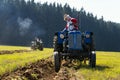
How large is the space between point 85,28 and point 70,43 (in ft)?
458

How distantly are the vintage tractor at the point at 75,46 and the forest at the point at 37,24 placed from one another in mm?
99096

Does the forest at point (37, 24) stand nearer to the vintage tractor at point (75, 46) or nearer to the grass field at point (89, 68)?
the grass field at point (89, 68)

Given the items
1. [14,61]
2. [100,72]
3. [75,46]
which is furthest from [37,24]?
[100,72]

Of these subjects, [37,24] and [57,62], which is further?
[37,24]

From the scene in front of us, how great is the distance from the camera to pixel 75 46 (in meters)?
19.0

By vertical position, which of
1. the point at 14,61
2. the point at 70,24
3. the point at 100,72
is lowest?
the point at 100,72

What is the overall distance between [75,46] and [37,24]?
4781 inches

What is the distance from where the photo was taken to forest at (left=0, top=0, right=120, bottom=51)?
13006 centimetres

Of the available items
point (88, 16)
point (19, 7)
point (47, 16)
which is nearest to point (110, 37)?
point (88, 16)

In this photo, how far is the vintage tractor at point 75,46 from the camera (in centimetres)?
1886

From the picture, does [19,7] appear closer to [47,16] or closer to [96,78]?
[47,16]

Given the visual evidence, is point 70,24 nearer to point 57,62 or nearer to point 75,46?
point 75,46

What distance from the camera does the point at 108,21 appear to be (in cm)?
18162

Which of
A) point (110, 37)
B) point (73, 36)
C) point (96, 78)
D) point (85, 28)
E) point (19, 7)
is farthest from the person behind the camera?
point (110, 37)
